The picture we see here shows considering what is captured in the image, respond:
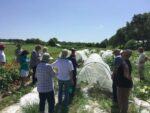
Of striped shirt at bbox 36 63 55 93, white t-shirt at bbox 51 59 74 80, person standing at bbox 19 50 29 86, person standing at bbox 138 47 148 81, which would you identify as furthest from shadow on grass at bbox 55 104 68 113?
person standing at bbox 138 47 148 81

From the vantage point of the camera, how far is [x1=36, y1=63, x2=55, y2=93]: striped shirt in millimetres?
10336

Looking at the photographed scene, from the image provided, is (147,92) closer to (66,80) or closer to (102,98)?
(102,98)

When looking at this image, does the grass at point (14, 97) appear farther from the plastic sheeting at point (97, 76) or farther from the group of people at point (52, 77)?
the plastic sheeting at point (97, 76)

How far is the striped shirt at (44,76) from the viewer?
10336 mm

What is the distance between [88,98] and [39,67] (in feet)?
12.7

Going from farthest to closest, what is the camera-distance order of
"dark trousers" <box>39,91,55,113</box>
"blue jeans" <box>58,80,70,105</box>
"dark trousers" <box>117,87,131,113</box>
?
"blue jeans" <box>58,80,70,105</box>, "dark trousers" <box>117,87,131,113</box>, "dark trousers" <box>39,91,55,113</box>

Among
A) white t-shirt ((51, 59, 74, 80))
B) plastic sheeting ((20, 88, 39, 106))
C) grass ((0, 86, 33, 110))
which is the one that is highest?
white t-shirt ((51, 59, 74, 80))

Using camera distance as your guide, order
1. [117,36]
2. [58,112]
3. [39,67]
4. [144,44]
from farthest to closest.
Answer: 1. [117,36]
2. [144,44]
3. [58,112]
4. [39,67]

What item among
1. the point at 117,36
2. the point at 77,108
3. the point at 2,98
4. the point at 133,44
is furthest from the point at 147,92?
the point at 117,36

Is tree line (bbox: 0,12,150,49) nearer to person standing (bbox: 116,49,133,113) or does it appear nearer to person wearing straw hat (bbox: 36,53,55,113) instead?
person standing (bbox: 116,49,133,113)

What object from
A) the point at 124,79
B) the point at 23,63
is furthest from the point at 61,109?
the point at 23,63

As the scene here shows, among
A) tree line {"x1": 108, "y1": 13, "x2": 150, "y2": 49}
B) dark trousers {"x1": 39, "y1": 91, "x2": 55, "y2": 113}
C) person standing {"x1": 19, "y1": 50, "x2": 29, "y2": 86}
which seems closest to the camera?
dark trousers {"x1": 39, "y1": 91, "x2": 55, "y2": 113}

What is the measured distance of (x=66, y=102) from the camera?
1227 cm

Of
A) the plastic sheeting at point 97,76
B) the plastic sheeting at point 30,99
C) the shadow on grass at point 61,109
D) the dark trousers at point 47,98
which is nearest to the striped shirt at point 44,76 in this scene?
the dark trousers at point 47,98
